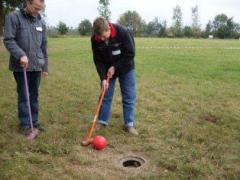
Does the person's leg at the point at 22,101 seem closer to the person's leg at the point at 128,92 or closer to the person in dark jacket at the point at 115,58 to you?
the person in dark jacket at the point at 115,58

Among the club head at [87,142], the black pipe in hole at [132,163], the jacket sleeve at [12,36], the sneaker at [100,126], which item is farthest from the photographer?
the sneaker at [100,126]

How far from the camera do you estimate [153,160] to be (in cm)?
521

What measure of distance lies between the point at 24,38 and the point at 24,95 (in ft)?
2.67

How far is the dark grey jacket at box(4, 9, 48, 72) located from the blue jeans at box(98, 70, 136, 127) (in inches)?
41.3

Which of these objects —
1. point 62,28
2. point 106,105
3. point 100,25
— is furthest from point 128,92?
point 62,28

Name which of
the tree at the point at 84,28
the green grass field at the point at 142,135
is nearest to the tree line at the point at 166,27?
the tree at the point at 84,28

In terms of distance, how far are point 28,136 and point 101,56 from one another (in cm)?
152

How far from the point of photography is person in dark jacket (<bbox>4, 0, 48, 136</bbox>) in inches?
215

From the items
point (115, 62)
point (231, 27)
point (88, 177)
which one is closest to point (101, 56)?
point (115, 62)

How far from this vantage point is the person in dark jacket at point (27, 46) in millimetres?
5469

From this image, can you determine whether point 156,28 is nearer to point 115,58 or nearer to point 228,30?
point 228,30

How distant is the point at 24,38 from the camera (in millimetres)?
5613

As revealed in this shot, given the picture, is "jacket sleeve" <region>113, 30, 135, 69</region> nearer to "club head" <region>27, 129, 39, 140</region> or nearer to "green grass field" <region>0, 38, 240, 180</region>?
"green grass field" <region>0, 38, 240, 180</region>

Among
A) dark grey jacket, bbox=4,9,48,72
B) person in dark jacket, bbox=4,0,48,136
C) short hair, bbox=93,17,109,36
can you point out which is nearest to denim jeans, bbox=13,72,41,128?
person in dark jacket, bbox=4,0,48,136
